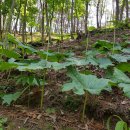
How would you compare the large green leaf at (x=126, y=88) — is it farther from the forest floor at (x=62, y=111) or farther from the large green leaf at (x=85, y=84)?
the forest floor at (x=62, y=111)

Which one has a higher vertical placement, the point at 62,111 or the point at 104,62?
the point at 104,62

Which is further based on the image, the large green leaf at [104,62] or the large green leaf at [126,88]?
the large green leaf at [104,62]

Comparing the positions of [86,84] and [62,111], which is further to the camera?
[62,111]

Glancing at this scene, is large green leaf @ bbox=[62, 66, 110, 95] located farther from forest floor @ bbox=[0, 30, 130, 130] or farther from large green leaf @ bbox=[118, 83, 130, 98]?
forest floor @ bbox=[0, 30, 130, 130]

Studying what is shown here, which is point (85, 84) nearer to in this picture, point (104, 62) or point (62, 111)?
point (104, 62)

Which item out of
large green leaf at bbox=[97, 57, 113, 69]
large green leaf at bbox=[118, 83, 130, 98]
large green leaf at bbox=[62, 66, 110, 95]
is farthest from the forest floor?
large green leaf at bbox=[118, 83, 130, 98]

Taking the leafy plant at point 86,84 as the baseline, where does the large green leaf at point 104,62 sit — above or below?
above

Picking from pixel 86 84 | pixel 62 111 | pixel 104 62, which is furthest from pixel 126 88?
pixel 62 111

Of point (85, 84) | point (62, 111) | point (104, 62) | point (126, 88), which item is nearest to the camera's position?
point (126, 88)

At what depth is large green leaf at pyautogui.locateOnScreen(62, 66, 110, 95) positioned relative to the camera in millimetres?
2441

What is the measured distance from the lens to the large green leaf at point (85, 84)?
8.01 ft

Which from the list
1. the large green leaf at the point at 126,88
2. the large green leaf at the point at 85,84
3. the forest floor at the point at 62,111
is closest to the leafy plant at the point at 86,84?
the large green leaf at the point at 85,84

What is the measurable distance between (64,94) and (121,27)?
8372 millimetres

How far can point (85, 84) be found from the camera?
257cm
